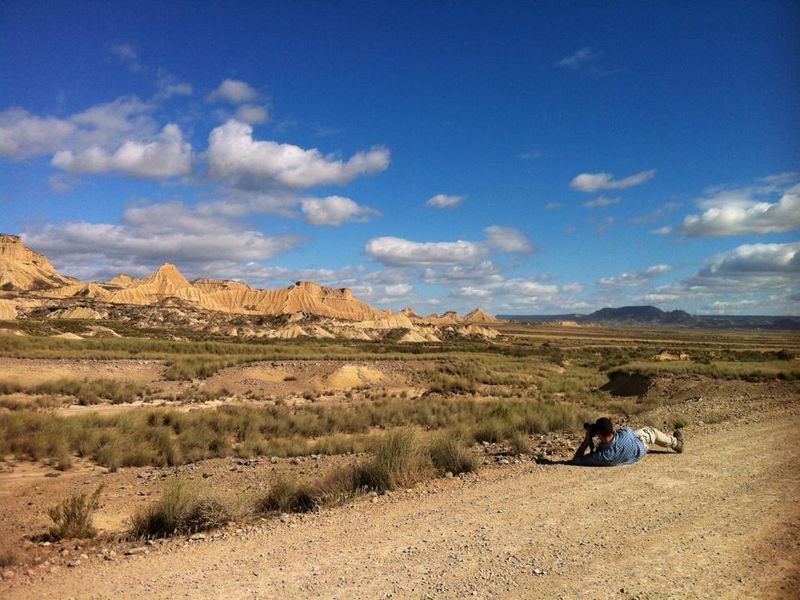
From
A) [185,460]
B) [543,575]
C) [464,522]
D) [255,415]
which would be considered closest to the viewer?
[543,575]

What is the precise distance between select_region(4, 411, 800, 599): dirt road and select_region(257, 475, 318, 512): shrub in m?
0.75

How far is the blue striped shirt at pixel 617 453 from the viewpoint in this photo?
988cm

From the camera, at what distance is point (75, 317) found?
83.9 metres

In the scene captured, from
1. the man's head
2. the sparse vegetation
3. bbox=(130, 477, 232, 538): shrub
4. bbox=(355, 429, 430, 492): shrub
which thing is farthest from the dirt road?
the sparse vegetation

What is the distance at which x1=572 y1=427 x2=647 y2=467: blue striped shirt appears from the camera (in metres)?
9.88

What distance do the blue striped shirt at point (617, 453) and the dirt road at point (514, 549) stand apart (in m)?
0.88

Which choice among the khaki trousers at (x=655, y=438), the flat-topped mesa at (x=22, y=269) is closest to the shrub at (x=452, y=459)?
the khaki trousers at (x=655, y=438)

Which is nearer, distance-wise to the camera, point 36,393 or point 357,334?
point 36,393

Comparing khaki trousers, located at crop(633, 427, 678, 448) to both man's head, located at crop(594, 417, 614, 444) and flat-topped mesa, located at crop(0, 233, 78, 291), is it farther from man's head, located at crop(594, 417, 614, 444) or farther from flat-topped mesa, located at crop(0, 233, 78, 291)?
flat-topped mesa, located at crop(0, 233, 78, 291)

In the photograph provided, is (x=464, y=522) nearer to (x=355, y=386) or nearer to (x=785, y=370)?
(x=355, y=386)

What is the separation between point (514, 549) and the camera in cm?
612

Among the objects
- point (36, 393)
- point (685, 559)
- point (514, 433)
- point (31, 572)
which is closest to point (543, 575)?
point (685, 559)

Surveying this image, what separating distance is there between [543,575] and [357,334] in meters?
91.8

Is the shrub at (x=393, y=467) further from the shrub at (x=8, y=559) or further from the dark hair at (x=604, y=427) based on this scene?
the shrub at (x=8, y=559)
